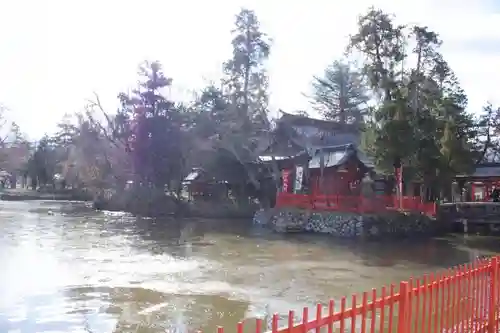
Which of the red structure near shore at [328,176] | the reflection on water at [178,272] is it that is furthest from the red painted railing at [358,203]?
the reflection on water at [178,272]

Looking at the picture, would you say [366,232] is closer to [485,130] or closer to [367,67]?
[367,67]

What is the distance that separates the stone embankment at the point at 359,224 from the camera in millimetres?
24562

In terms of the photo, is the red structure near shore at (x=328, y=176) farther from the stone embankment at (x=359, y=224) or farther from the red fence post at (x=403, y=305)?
the red fence post at (x=403, y=305)

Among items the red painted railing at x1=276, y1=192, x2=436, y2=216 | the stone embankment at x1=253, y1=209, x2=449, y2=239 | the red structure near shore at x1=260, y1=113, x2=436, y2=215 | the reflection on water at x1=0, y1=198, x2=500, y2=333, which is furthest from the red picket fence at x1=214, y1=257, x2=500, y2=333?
the red structure near shore at x1=260, y1=113, x2=436, y2=215

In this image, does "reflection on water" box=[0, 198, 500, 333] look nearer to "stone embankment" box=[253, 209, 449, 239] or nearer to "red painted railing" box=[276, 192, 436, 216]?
"stone embankment" box=[253, 209, 449, 239]

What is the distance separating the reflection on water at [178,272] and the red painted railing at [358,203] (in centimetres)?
221

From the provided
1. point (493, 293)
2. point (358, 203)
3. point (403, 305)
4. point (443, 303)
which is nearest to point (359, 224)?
point (358, 203)

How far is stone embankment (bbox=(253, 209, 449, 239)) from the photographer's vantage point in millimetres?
24562

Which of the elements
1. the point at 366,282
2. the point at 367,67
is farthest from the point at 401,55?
the point at 366,282

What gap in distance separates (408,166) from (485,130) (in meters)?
11.1

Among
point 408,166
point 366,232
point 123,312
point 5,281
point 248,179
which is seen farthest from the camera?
point 248,179

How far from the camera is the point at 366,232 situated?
958 inches

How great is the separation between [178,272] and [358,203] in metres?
13.1

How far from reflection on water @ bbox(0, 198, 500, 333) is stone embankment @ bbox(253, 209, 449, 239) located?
1.20 meters
